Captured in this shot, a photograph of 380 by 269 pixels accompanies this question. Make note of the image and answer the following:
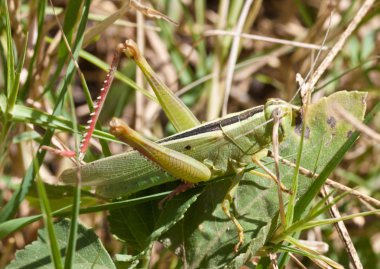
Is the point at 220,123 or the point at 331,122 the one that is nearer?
the point at 331,122

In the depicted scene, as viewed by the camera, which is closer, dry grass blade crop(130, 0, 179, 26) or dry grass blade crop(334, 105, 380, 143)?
dry grass blade crop(334, 105, 380, 143)

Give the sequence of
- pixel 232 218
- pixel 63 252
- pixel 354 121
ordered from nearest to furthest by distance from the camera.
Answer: pixel 354 121 < pixel 63 252 < pixel 232 218

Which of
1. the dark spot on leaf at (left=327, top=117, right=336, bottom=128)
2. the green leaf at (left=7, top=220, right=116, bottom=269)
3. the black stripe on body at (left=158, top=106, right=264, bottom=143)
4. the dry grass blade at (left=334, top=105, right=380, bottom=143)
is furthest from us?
the black stripe on body at (left=158, top=106, right=264, bottom=143)

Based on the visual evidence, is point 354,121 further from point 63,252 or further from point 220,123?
point 63,252

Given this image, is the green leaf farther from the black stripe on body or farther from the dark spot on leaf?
the dark spot on leaf

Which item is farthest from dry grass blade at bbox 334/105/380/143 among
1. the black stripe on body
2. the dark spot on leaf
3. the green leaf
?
the green leaf

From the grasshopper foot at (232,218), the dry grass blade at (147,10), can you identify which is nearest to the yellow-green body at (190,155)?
the grasshopper foot at (232,218)

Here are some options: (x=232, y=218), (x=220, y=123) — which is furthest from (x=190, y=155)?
(x=232, y=218)

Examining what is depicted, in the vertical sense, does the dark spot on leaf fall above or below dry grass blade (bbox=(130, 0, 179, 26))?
below
